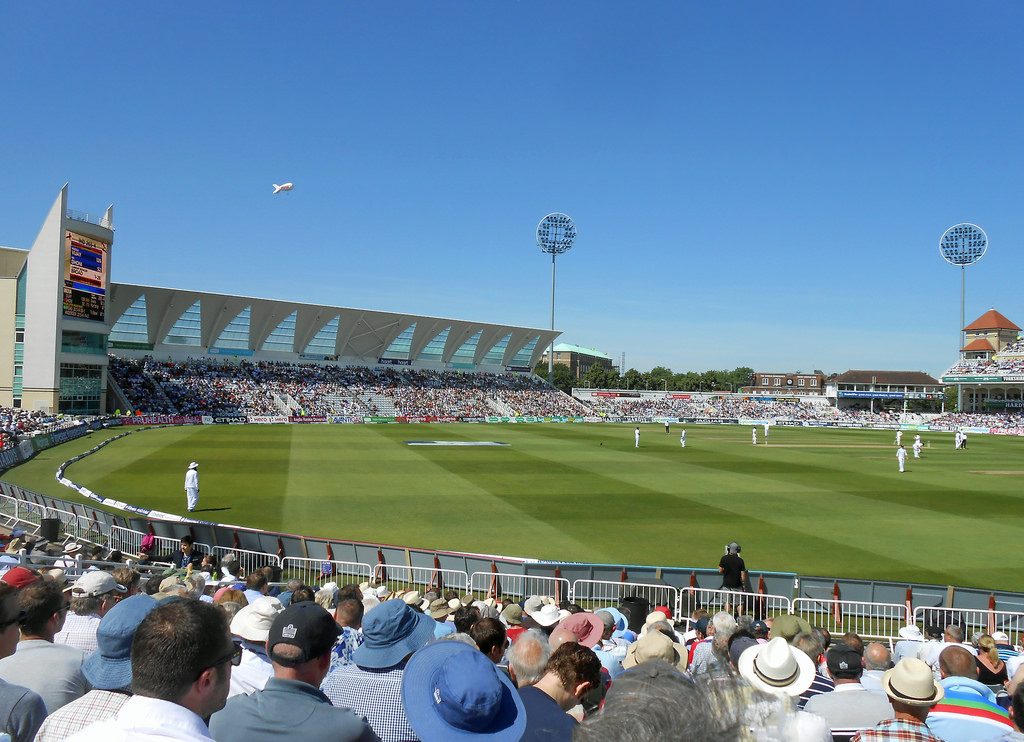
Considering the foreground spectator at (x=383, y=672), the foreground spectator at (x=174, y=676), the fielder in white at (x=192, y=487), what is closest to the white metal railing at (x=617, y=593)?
the foreground spectator at (x=383, y=672)

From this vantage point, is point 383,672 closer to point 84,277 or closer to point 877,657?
point 877,657

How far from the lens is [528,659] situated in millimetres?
3623

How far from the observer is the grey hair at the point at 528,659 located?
3.59 meters

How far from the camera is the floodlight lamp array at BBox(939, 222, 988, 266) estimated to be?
80812 mm

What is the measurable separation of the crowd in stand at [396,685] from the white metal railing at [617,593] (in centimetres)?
666

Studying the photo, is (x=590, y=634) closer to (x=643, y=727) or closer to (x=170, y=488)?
(x=643, y=727)

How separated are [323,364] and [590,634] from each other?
7623cm

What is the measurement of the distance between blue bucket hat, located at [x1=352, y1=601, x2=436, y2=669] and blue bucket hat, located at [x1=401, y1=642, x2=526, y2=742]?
1114 millimetres

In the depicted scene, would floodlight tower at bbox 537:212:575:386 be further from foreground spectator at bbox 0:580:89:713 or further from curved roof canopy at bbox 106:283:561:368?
foreground spectator at bbox 0:580:89:713

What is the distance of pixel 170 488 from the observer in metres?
23.7

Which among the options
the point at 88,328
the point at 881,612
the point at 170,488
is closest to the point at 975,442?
the point at 881,612

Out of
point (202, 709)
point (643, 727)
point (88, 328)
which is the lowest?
point (202, 709)

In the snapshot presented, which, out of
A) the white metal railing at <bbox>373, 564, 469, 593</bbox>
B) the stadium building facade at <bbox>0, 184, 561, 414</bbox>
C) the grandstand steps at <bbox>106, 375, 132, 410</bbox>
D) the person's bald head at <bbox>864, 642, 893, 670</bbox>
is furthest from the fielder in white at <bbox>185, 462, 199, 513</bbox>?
the grandstand steps at <bbox>106, 375, 132, 410</bbox>

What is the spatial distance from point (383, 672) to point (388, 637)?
0.71 feet
